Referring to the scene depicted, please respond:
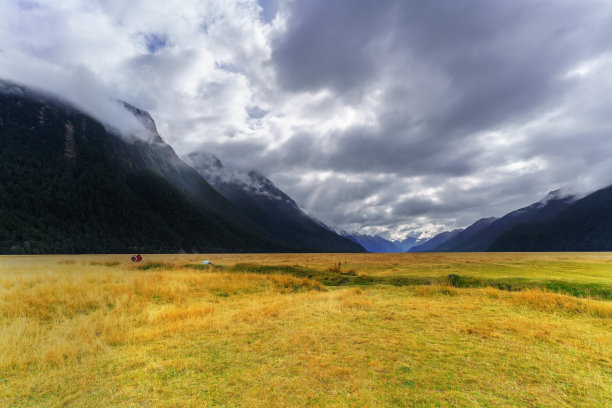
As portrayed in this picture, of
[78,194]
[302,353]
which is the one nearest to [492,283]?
[302,353]

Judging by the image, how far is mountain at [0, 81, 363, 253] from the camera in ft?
302

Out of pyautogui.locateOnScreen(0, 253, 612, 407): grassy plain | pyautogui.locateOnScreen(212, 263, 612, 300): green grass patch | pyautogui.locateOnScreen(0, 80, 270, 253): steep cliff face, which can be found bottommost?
pyautogui.locateOnScreen(212, 263, 612, 300): green grass patch

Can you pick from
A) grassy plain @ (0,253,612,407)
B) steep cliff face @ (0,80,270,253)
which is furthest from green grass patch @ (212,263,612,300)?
steep cliff face @ (0,80,270,253)

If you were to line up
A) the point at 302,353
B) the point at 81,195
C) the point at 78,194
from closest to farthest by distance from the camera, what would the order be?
the point at 302,353 < the point at 78,194 < the point at 81,195

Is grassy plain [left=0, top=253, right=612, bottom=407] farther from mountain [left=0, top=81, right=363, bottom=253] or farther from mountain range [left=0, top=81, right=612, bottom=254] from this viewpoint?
mountain [left=0, top=81, right=363, bottom=253]

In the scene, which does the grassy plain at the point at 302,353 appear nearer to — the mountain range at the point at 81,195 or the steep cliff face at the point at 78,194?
the mountain range at the point at 81,195

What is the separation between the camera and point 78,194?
11438 cm

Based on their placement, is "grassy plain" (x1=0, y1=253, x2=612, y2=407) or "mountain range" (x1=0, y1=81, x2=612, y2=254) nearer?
"grassy plain" (x1=0, y1=253, x2=612, y2=407)

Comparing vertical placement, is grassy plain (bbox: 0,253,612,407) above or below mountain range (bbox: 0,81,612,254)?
below

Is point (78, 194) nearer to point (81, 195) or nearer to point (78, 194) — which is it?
point (78, 194)

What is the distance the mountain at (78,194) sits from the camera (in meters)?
92.1

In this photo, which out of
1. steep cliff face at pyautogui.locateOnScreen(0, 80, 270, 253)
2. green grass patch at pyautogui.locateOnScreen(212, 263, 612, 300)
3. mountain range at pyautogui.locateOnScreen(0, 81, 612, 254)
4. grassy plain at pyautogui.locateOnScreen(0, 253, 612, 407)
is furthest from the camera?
mountain range at pyautogui.locateOnScreen(0, 81, 612, 254)

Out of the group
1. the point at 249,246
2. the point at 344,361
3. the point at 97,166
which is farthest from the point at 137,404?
the point at 249,246

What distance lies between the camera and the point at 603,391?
18.6ft
